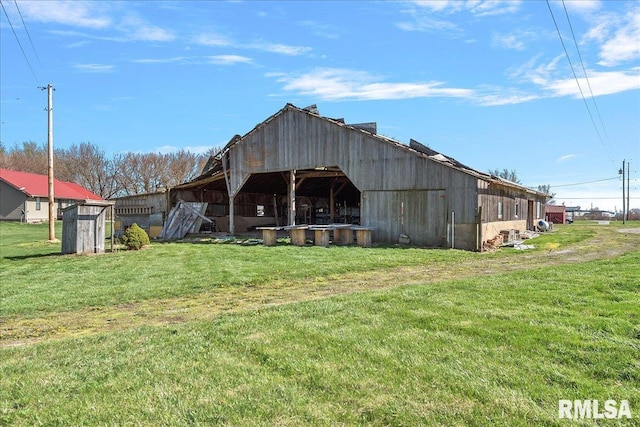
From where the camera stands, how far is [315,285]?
27.6ft

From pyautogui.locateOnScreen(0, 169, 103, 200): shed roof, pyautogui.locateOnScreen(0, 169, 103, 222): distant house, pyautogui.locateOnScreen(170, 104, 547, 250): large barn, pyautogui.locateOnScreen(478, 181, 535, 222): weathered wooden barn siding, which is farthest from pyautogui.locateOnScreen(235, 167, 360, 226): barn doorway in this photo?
pyautogui.locateOnScreen(0, 169, 103, 222): distant house

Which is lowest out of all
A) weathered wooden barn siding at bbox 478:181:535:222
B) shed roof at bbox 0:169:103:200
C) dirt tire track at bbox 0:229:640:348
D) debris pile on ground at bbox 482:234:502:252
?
dirt tire track at bbox 0:229:640:348

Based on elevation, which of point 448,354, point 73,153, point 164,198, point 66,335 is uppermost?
point 73,153

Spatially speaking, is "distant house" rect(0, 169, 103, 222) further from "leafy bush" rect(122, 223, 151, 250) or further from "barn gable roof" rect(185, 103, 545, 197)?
"leafy bush" rect(122, 223, 151, 250)

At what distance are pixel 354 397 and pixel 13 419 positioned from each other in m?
2.35

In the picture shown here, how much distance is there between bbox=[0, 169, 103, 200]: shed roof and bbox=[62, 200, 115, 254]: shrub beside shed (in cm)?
2828

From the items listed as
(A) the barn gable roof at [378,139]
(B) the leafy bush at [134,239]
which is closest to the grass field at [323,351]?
(B) the leafy bush at [134,239]

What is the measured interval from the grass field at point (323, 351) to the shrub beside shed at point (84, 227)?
5.90m

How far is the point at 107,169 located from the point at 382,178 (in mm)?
45483

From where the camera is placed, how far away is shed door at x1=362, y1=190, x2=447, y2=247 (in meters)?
15.6

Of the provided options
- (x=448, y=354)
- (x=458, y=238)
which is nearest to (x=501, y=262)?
(x=458, y=238)

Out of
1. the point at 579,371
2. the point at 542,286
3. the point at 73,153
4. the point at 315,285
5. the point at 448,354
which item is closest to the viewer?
the point at 579,371

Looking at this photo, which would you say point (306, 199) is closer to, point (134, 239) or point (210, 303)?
point (134, 239)

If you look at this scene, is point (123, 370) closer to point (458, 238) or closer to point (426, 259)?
point (426, 259)
